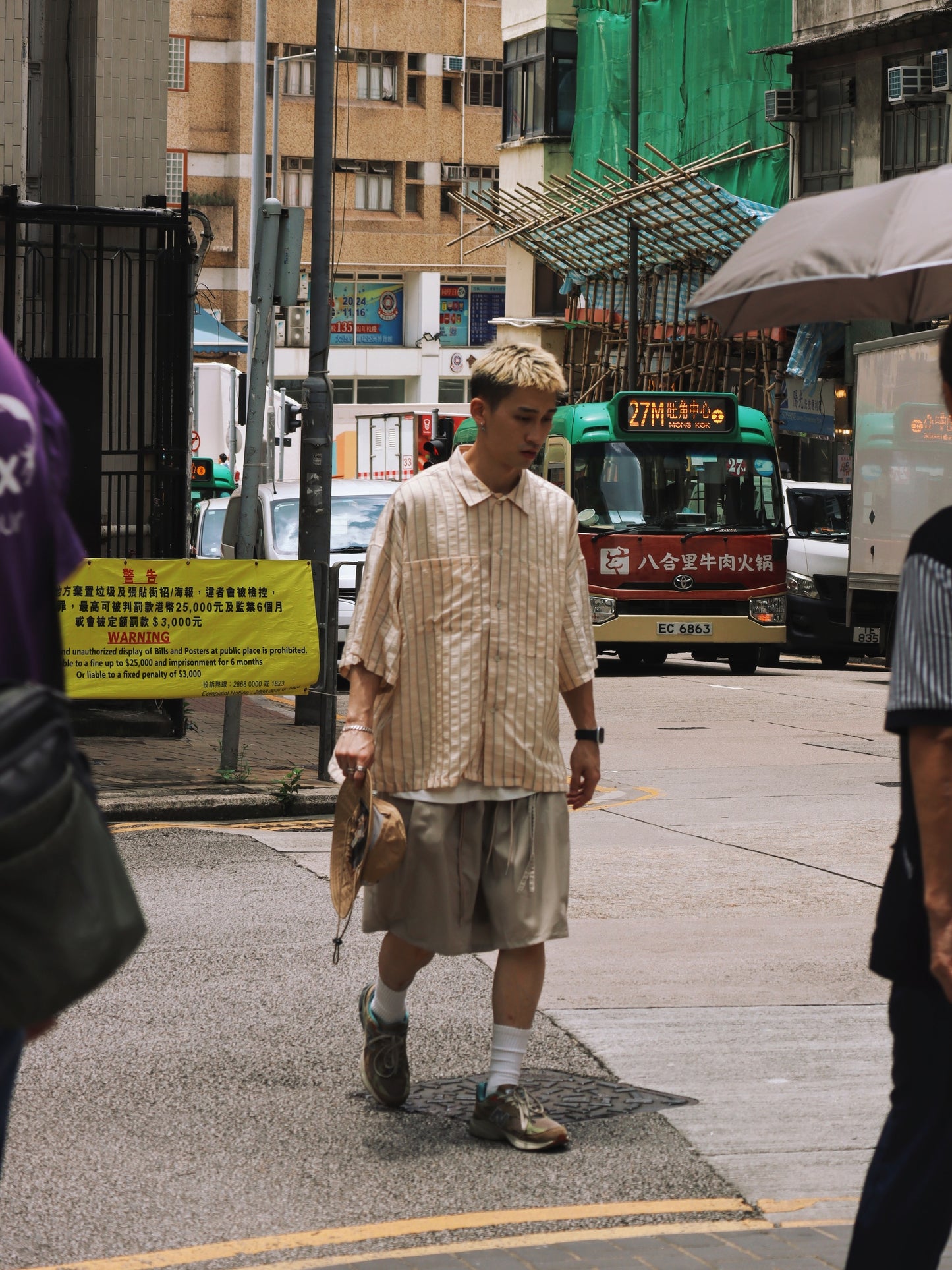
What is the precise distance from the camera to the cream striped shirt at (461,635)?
4.97m

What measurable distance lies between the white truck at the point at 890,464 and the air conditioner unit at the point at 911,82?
36.0ft

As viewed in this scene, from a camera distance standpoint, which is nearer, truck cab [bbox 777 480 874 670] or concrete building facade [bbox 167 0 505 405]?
truck cab [bbox 777 480 874 670]

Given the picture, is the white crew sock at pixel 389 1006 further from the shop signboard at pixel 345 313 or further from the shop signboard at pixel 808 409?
the shop signboard at pixel 345 313

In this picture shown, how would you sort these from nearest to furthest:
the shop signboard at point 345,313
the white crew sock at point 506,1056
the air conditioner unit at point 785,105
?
the white crew sock at point 506,1056
the air conditioner unit at point 785,105
the shop signboard at point 345,313

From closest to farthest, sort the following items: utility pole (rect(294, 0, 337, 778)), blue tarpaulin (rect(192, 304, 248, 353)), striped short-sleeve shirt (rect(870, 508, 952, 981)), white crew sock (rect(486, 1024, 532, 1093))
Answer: striped short-sleeve shirt (rect(870, 508, 952, 981))
white crew sock (rect(486, 1024, 532, 1093))
utility pole (rect(294, 0, 337, 778))
blue tarpaulin (rect(192, 304, 248, 353))

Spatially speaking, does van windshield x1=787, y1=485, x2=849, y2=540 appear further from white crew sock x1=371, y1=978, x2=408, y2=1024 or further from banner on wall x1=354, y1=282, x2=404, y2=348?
banner on wall x1=354, y1=282, x2=404, y2=348

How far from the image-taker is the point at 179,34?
60906mm

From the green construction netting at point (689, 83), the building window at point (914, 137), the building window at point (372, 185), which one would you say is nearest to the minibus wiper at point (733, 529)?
the building window at point (914, 137)

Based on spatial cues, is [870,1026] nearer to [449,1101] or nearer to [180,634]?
[449,1101]

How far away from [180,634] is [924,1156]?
26.3 ft

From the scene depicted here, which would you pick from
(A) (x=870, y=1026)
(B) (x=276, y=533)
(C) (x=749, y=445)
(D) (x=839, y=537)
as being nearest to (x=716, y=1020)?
(A) (x=870, y=1026)

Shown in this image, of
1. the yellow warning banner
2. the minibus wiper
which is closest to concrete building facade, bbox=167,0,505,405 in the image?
the minibus wiper

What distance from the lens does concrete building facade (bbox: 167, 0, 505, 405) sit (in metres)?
62.4

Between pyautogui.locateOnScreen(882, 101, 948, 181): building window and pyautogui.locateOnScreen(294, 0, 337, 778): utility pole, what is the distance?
62.2 ft
